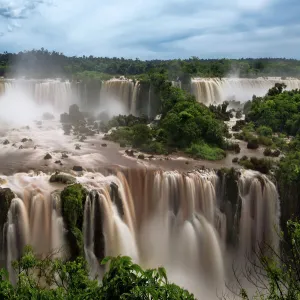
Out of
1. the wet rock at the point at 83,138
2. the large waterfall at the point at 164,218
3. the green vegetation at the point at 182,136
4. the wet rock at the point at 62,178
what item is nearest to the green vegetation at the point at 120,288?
the large waterfall at the point at 164,218

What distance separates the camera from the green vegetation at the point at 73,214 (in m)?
14.0

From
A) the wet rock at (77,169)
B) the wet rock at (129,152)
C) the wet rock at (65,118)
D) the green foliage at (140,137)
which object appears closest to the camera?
the wet rock at (77,169)

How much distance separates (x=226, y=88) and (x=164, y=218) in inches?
1101

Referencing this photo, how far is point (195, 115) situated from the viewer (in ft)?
79.5

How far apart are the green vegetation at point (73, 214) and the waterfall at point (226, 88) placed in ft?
84.2

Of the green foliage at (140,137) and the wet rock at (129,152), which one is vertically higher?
the green foliage at (140,137)

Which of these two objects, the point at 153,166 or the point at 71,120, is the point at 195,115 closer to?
the point at 153,166

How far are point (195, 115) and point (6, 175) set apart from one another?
12263 mm

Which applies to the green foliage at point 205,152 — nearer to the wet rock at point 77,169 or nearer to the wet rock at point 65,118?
the wet rock at point 77,169

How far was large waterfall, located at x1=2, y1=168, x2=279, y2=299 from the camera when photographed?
46.5 feet

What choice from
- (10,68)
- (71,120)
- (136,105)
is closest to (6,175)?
(71,120)

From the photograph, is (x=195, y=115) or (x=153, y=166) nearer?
(x=153, y=166)

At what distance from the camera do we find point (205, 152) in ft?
70.2

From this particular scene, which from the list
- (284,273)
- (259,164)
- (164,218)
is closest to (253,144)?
(259,164)
